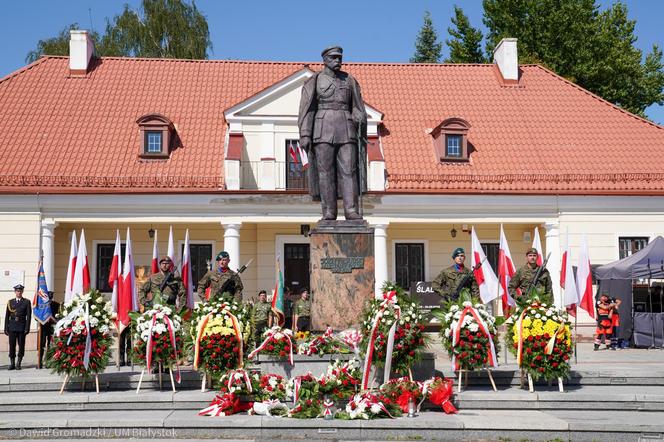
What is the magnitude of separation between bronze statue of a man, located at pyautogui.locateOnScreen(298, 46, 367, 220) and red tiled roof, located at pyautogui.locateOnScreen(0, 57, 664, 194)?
1096 cm

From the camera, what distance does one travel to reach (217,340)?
9.81 m

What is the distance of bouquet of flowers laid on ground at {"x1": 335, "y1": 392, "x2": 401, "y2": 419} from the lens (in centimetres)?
848

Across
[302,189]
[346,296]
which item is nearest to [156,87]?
[302,189]

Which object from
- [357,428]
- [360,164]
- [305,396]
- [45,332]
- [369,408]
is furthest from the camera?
[45,332]

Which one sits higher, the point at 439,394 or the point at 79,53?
the point at 79,53

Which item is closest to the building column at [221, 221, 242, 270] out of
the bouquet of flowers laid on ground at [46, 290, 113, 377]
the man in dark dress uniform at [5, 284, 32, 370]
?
the man in dark dress uniform at [5, 284, 32, 370]

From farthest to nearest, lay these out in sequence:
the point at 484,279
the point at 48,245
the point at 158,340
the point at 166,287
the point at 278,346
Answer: the point at 48,245
the point at 484,279
the point at 166,287
the point at 158,340
the point at 278,346

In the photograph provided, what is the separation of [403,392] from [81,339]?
446cm

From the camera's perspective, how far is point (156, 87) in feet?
82.6

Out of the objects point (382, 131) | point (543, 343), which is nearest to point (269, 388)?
point (543, 343)

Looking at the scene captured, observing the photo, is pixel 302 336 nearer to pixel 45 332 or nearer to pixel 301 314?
pixel 45 332

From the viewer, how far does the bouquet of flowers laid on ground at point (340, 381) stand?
8820mm

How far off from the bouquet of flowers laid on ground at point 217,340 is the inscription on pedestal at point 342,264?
4.45 ft

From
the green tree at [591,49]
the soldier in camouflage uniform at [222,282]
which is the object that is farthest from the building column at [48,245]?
the green tree at [591,49]
